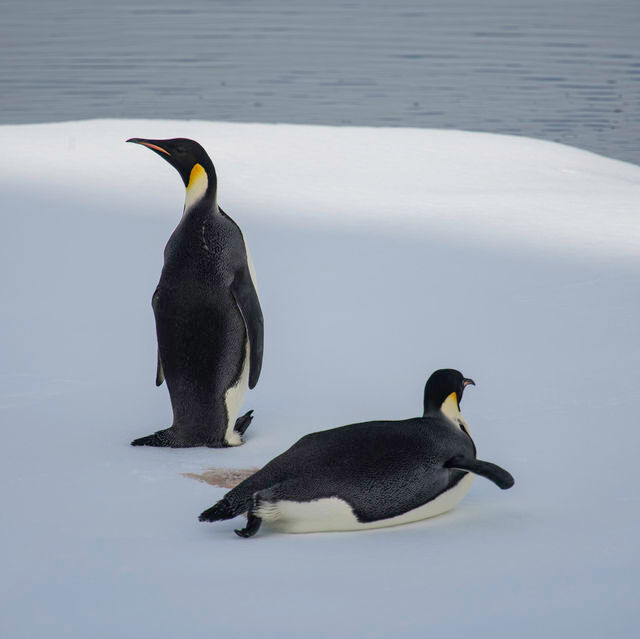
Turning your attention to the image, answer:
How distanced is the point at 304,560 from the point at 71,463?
0.78 meters

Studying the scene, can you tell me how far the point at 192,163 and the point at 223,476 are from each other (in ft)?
2.61

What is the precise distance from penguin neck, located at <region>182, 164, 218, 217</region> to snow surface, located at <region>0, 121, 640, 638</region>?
0.58 meters

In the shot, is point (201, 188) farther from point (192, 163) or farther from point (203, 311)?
point (203, 311)

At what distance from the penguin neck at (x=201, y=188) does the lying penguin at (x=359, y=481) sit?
82 cm

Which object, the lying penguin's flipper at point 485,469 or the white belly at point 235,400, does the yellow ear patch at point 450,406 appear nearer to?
the lying penguin's flipper at point 485,469

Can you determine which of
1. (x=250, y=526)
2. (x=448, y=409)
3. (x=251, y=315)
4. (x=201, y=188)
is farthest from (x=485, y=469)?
(x=201, y=188)

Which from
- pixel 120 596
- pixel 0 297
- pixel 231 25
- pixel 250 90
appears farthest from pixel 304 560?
pixel 231 25

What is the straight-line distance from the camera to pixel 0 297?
4102mm

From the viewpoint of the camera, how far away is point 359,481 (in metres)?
2.10

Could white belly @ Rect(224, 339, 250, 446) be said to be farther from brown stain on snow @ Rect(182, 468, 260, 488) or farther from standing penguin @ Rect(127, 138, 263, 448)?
brown stain on snow @ Rect(182, 468, 260, 488)

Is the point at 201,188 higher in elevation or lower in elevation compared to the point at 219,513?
higher

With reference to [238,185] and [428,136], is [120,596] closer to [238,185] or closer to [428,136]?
[238,185]

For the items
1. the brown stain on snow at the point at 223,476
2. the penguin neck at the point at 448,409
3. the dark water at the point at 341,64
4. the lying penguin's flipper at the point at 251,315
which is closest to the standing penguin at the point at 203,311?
the lying penguin's flipper at the point at 251,315

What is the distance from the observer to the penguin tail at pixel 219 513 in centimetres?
209
